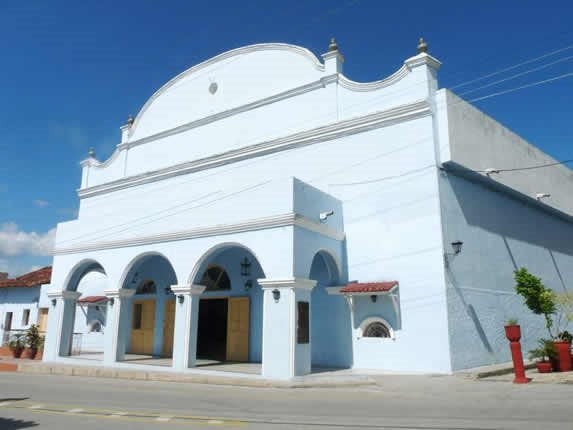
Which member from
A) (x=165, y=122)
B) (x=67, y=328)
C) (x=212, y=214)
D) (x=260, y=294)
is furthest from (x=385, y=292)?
(x=165, y=122)

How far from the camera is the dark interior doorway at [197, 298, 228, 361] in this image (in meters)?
15.4

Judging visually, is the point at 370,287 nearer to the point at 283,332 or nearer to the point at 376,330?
the point at 376,330

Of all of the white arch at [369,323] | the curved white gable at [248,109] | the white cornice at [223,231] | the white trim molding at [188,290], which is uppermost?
the curved white gable at [248,109]

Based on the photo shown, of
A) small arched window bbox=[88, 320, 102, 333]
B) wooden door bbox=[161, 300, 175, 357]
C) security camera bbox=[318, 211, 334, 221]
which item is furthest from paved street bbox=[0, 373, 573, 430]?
small arched window bbox=[88, 320, 102, 333]

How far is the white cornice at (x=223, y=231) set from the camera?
11776 mm

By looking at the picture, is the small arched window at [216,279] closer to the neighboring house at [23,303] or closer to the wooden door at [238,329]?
the wooden door at [238,329]

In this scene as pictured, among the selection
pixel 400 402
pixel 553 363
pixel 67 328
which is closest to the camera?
pixel 400 402

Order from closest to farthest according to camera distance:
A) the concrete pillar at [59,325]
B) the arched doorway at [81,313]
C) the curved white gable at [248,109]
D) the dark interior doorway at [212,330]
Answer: the curved white gable at [248,109], the dark interior doorway at [212,330], the concrete pillar at [59,325], the arched doorway at [81,313]

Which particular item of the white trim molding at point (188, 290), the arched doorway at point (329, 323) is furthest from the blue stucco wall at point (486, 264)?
the white trim molding at point (188, 290)

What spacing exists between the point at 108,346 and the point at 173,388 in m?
4.48

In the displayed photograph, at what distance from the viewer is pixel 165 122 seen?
770 inches

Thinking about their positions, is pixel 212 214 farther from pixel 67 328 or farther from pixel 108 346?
pixel 67 328

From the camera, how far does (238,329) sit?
48.3ft

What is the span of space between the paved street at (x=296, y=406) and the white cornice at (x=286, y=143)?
6.87 meters
